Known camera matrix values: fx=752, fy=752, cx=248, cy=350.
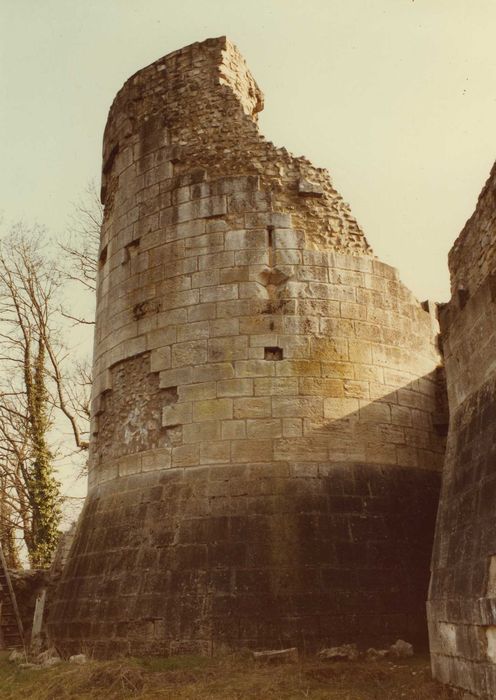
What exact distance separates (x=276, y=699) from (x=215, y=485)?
9.23 ft

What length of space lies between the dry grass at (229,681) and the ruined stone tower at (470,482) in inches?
19.0

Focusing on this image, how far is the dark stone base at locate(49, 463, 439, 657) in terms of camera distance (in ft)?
25.4

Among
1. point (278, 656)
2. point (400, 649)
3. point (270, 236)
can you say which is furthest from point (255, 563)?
point (270, 236)

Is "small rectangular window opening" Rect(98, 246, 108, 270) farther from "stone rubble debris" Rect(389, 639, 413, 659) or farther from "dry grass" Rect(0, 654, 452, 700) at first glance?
"stone rubble debris" Rect(389, 639, 413, 659)

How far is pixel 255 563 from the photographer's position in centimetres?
803

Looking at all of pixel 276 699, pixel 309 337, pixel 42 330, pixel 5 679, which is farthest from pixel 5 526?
pixel 276 699

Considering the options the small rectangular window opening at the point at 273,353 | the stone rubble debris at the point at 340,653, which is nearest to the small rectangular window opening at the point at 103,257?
the small rectangular window opening at the point at 273,353

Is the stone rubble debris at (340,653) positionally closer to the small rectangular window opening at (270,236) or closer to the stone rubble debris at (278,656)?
the stone rubble debris at (278,656)

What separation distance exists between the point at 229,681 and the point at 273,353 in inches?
152

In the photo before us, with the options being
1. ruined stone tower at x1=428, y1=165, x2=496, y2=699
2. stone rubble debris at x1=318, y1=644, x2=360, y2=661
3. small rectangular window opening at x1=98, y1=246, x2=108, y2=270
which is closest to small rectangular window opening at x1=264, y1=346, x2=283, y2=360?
ruined stone tower at x1=428, y1=165, x2=496, y2=699

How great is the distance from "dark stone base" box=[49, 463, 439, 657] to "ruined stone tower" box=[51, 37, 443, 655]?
0.02 metres

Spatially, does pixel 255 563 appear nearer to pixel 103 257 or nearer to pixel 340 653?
pixel 340 653

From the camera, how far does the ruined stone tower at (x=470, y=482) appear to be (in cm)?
570

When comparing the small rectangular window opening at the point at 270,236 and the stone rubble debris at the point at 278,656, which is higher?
the small rectangular window opening at the point at 270,236
